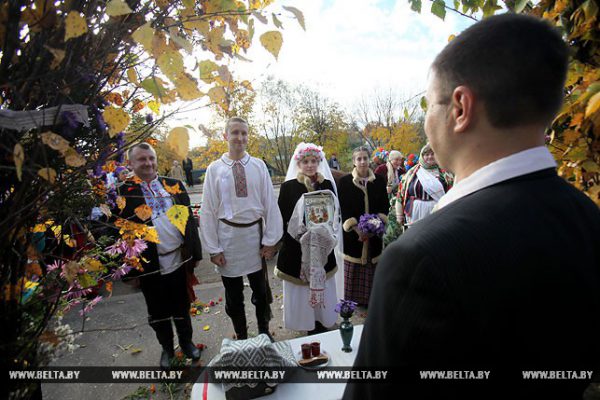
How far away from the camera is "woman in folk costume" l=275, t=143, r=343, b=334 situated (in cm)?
336

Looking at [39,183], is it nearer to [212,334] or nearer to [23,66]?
[23,66]

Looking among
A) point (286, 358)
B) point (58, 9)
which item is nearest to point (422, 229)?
point (58, 9)

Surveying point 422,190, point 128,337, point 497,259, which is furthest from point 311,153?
point 128,337

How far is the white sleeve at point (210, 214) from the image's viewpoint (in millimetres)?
3191

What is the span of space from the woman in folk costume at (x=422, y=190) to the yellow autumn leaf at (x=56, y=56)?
3845 mm

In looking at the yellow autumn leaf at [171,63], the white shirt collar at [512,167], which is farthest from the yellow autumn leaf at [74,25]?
the white shirt collar at [512,167]

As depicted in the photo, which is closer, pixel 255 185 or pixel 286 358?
pixel 286 358

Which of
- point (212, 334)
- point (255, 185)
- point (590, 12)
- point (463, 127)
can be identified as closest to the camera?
point (463, 127)

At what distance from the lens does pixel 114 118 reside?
3.14ft

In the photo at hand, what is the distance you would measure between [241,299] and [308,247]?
36.7 inches

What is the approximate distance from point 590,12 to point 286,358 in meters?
2.36

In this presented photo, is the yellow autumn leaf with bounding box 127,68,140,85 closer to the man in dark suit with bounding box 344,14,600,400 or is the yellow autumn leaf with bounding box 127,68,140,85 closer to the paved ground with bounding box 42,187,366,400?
the man in dark suit with bounding box 344,14,600,400

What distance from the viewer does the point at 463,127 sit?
797mm

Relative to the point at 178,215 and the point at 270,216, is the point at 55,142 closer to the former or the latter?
the point at 178,215
